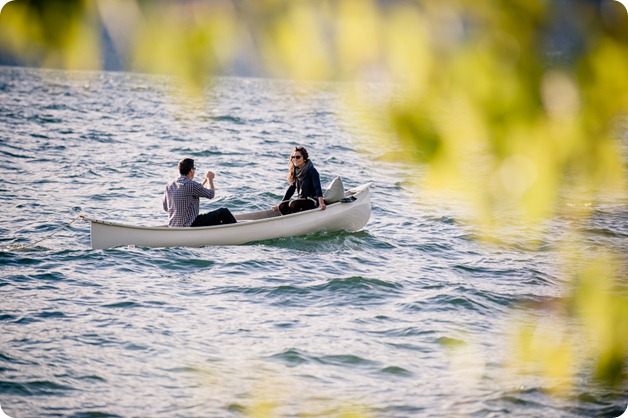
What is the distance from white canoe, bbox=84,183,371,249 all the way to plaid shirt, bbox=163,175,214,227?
0.86 ft

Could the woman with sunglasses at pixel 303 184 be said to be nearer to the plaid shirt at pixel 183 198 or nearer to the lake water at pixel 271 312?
the lake water at pixel 271 312

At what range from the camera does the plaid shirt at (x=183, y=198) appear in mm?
10961

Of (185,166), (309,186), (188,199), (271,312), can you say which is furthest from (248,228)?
(271,312)

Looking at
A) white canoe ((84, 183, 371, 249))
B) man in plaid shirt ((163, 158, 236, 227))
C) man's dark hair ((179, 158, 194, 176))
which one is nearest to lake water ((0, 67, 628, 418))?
white canoe ((84, 183, 371, 249))

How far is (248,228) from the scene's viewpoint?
38.2 feet

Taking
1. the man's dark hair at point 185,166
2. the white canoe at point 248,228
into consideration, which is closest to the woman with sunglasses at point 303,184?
the white canoe at point 248,228

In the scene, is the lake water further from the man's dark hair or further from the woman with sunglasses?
the man's dark hair

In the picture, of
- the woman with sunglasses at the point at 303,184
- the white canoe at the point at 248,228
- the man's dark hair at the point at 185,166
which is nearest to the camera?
the man's dark hair at the point at 185,166

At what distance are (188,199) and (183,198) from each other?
86mm

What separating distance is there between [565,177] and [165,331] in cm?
663

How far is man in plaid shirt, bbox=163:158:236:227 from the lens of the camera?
11.0 m

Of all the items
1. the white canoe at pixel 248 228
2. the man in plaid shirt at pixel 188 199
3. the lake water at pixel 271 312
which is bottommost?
the lake water at pixel 271 312

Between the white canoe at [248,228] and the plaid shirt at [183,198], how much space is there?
0.26 meters

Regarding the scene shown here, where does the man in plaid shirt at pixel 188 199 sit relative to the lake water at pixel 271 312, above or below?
above
